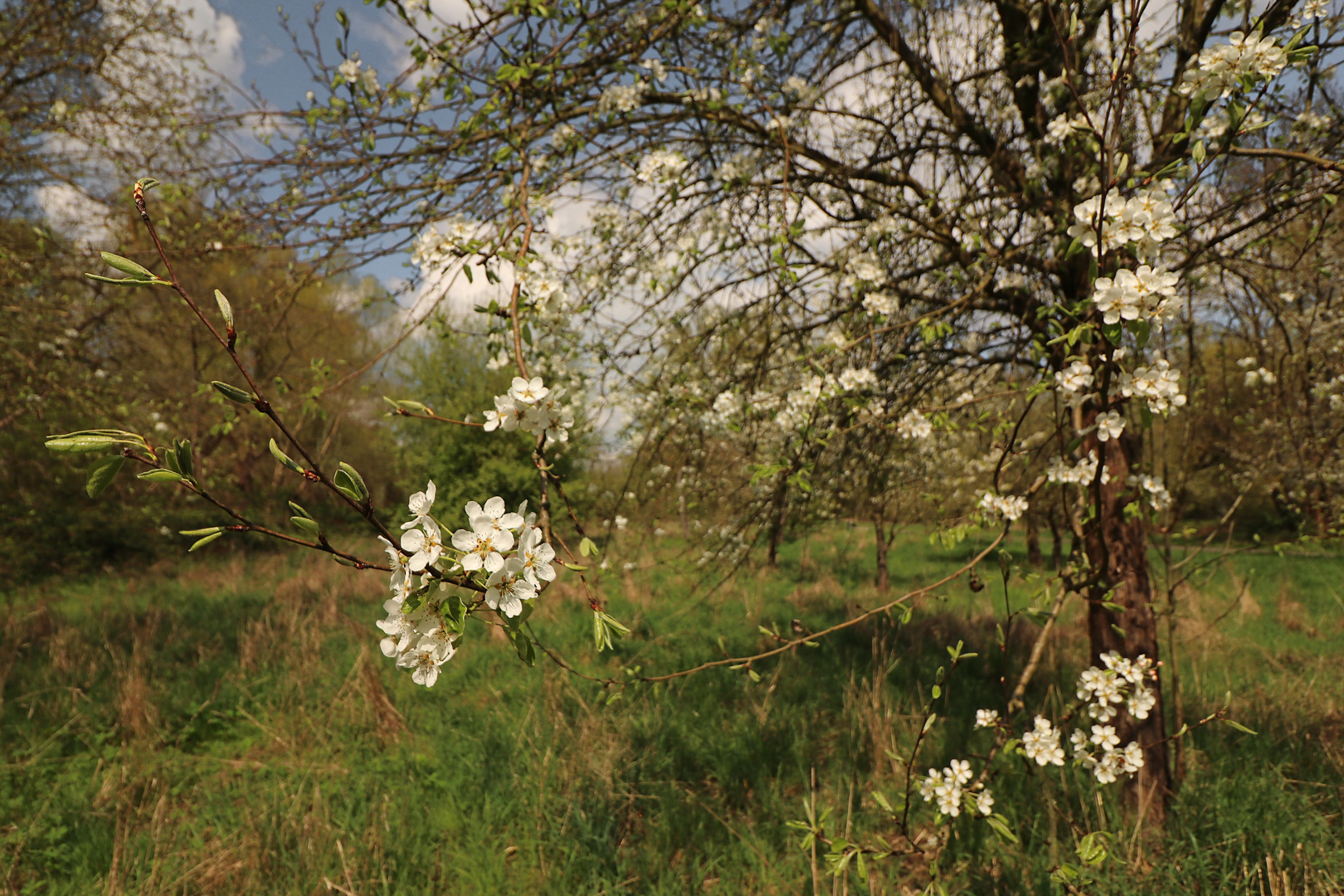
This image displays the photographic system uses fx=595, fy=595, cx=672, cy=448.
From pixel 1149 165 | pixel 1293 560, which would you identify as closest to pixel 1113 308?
pixel 1149 165

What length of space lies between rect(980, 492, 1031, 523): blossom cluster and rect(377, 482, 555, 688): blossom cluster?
185 centimetres

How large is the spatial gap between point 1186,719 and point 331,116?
5.58 m

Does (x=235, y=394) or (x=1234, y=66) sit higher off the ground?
(x=1234, y=66)

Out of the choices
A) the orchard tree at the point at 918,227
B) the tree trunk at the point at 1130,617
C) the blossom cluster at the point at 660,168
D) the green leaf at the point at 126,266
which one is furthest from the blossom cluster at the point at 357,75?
the tree trunk at the point at 1130,617

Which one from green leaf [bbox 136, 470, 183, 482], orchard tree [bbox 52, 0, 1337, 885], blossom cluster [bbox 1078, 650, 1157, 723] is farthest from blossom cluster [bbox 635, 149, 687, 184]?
blossom cluster [bbox 1078, 650, 1157, 723]

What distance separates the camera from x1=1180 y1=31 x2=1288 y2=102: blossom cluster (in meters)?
1.35

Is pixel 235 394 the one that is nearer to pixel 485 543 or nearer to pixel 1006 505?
pixel 485 543

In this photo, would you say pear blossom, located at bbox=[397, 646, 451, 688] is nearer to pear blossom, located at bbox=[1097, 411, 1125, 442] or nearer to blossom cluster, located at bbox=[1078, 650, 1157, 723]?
pear blossom, located at bbox=[1097, 411, 1125, 442]

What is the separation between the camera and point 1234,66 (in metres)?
1.39

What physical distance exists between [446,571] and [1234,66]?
2.05 m

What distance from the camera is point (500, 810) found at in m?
2.76

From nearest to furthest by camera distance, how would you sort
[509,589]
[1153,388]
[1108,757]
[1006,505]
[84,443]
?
1. [84,443]
2. [509,589]
3. [1153,388]
4. [1108,757]
5. [1006,505]

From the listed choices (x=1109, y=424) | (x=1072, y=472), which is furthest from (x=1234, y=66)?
(x=1072, y=472)

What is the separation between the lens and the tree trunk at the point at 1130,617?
2547 mm
